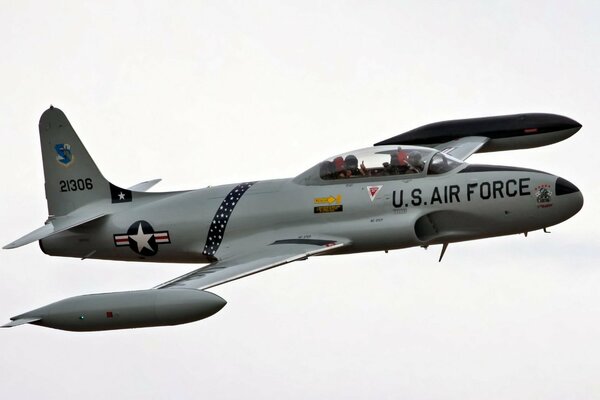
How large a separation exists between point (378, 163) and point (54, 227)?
5.74 metres

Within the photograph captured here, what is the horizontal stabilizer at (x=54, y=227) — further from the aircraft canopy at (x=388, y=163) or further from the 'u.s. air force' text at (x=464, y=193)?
the 'u.s. air force' text at (x=464, y=193)

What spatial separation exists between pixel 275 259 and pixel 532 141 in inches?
306

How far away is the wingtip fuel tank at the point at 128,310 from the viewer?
17.6m

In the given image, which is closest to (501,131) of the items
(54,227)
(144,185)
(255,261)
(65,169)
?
(144,185)

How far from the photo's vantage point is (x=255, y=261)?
66.3 feet

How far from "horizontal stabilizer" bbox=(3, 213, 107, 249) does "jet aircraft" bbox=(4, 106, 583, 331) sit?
0.03 meters

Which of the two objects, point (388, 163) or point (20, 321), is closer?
point (20, 321)

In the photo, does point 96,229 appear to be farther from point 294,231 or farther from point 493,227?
point 493,227

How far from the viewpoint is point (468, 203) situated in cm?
2003

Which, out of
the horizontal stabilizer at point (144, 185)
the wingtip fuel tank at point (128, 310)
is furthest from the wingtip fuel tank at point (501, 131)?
the wingtip fuel tank at point (128, 310)

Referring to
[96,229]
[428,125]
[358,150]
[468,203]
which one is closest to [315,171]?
[358,150]

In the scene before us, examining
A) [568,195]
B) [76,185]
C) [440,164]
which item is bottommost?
[568,195]

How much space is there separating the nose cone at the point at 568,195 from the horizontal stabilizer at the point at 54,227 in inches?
297

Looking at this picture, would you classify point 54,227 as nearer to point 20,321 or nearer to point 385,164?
point 20,321
